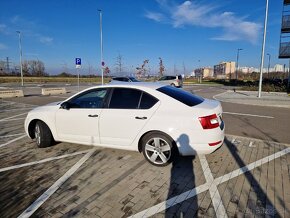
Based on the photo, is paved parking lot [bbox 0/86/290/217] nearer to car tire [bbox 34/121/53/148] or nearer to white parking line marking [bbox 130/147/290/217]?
white parking line marking [bbox 130/147/290/217]

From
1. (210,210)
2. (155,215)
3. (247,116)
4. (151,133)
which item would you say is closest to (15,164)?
(151,133)

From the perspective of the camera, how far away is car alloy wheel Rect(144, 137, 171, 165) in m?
4.09

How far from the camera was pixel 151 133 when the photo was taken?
163 inches

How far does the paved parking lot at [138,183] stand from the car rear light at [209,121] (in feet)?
2.82

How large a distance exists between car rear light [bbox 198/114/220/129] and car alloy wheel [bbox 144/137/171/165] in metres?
0.76

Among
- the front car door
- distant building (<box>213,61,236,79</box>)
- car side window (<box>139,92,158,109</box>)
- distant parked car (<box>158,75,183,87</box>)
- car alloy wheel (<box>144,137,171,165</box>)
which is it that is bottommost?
car alloy wheel (<box>144,137,171,165</box>)

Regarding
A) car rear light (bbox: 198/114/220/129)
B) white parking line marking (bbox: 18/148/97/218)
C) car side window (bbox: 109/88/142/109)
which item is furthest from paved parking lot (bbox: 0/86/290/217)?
car side window (bbox: 109/88/142/109)

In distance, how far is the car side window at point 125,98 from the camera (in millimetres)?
4312

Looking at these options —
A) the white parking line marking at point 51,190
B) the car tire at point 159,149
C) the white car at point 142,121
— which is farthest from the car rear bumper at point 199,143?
the white parking line marking at point 51,190

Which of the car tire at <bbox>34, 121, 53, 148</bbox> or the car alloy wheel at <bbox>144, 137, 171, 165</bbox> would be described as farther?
the car tire at <bbox>34, 121, 53, 148</bbox>

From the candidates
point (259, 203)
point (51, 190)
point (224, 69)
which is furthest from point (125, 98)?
point (224, 69)

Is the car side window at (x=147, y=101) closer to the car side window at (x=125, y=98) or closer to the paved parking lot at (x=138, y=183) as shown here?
the car side window at (x=125, y=98)

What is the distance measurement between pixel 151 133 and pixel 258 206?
2.04 m

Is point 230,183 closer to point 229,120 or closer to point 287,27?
point 229,120
